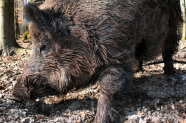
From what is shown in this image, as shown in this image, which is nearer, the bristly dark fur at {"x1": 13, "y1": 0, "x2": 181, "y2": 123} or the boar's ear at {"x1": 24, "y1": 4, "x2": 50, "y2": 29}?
the boar's ear at {"x1": 24, "y1": 4, "x2": 50, "y2": 29}

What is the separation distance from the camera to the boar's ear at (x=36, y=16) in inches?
93.2

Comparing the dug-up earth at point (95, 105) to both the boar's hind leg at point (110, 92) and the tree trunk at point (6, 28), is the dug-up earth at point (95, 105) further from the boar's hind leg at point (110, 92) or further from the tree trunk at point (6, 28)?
the tree trunk at point (6, 28)

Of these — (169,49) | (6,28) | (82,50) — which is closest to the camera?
(82,50)

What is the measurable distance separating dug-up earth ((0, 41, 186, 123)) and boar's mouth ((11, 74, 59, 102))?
1.07 ft

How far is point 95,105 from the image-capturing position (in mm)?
3236

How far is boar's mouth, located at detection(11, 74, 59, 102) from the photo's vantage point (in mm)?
2613

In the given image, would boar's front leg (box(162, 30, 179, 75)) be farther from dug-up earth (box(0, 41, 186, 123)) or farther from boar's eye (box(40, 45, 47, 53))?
boar's eye (box(40, 45, 47, 53))

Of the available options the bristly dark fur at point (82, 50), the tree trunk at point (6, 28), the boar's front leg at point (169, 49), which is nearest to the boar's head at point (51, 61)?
the bristly dark fur at point (82, 50)

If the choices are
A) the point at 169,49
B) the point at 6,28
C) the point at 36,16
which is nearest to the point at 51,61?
the point at 36,16

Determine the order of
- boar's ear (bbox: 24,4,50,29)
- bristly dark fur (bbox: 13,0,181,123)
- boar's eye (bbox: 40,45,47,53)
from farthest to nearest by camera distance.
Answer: boar's eye (bbox: 40,45,47,53) < bristly dark fur (bbox: 13,0,181,123) < boar's ear (bbox: 24,4,50,29)

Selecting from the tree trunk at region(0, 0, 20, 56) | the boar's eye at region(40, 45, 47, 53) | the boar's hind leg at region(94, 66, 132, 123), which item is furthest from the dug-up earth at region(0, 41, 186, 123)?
the tree trunk at region(0, 0, 20, 56)

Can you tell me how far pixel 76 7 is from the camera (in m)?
2.63

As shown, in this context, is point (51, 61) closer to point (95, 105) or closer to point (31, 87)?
point (31, 87)

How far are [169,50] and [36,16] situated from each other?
→ 3358 mm
